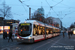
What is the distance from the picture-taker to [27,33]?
14.8 metres

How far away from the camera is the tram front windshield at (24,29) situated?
14.8m

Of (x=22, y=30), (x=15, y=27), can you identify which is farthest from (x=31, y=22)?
(x=15, y=27)

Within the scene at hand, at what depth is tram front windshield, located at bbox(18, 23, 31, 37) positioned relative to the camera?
1480cm

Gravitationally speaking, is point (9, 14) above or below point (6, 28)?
above

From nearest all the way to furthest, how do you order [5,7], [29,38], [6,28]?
[29,38], [5,7], [6,28]

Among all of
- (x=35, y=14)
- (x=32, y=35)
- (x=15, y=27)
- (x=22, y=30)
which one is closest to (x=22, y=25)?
(x=22, y=30)

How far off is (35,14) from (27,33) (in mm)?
29660

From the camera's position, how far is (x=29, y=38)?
1456cm

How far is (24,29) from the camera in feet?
49.8

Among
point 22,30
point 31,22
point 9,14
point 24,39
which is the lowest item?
point 24,39

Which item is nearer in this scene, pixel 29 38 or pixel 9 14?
pixel 29 38

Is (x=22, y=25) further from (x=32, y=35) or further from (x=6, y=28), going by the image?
(x=6, y=28)

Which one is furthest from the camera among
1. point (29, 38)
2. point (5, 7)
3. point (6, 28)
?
point (6, 28)

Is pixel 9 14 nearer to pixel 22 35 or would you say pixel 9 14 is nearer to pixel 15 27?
pixel 15 27
